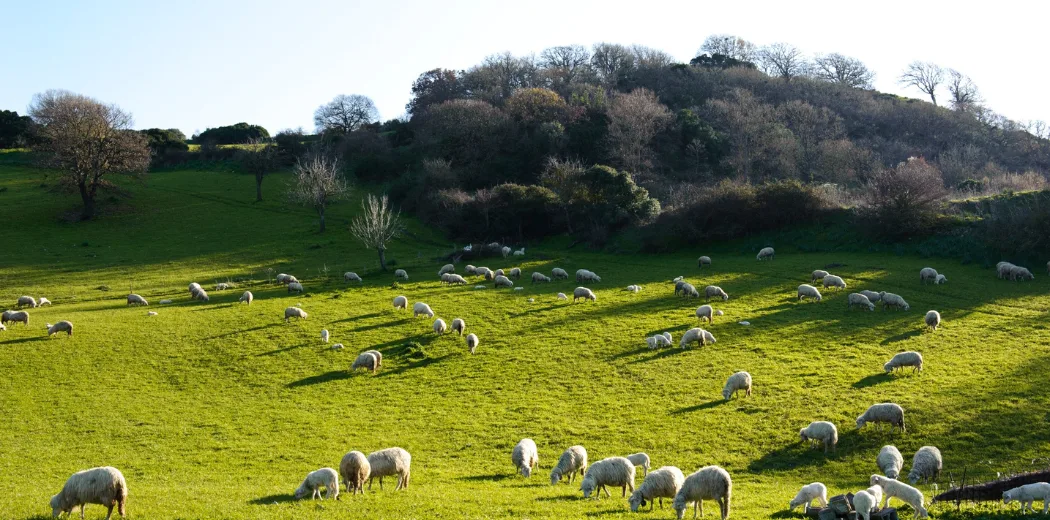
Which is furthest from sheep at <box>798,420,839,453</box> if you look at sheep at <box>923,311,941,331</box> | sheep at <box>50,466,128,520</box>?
sheep at <box>50,466,128,520</box>

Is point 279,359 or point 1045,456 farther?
point 279,359

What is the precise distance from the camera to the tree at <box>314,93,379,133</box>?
116 m

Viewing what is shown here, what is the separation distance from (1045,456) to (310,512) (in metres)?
17.0

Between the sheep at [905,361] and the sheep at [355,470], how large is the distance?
1800 cm

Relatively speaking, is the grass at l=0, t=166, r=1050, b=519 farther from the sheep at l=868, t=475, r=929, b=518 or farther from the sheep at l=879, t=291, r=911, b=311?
the sheep at l=879, t=291, r=911, b=311

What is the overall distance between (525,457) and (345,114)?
346ft

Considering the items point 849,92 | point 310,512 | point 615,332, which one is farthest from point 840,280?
point 849,92

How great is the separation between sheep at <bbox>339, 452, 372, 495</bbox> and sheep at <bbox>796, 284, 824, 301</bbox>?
27.1m

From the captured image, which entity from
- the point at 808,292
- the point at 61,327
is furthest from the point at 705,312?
the point at 61,327

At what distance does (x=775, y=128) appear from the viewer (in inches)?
3312

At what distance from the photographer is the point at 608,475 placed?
15914 millimetres

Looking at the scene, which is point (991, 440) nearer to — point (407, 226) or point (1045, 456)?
point (1045, 456)

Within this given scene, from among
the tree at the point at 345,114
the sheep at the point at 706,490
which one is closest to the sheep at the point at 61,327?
the sheep at the point at 706,490

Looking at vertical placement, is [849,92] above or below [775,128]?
above
